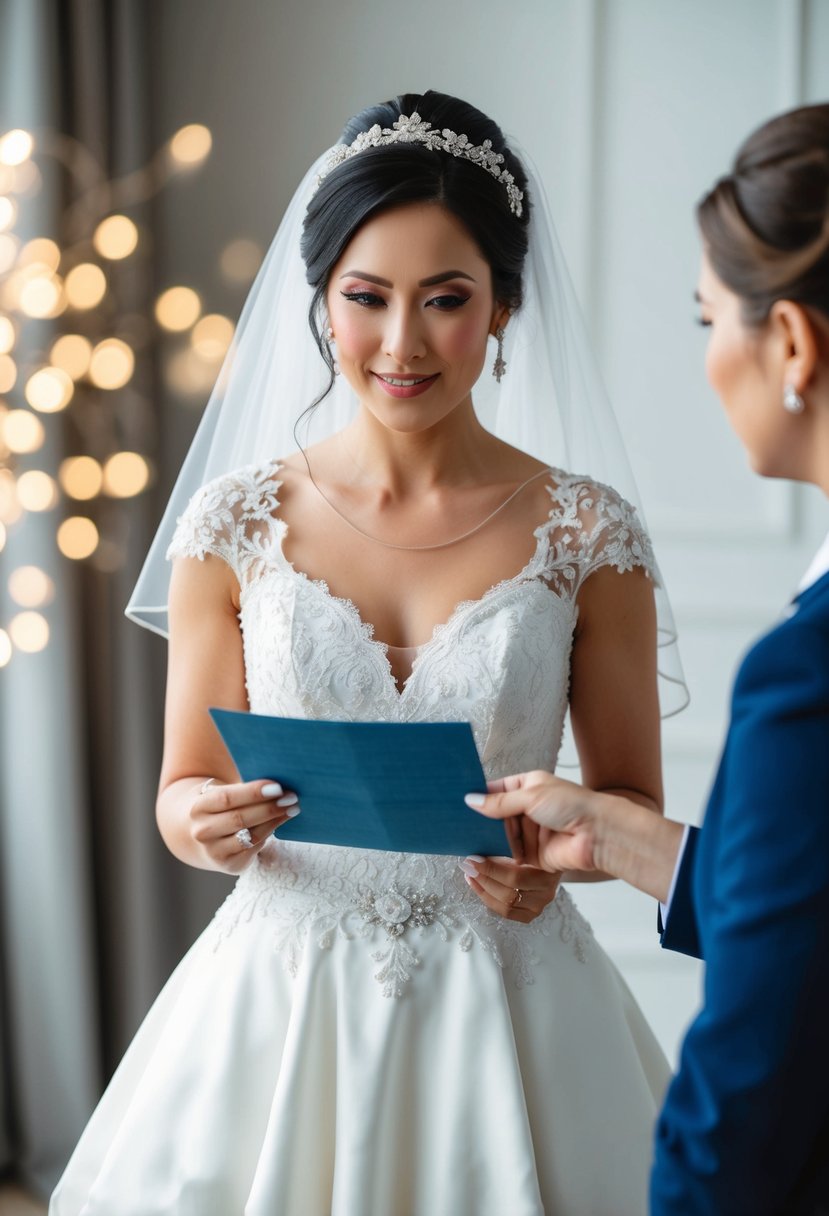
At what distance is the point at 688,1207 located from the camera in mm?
986

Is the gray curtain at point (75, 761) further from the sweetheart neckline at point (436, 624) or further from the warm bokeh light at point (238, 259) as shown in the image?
the sweetheart neckline at point (436, 624)

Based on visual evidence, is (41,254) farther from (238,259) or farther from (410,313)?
(410,313)

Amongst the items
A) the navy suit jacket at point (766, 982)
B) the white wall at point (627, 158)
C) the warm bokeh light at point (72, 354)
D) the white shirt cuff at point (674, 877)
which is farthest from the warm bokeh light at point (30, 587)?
the navy suit jacket at point (766, 982)

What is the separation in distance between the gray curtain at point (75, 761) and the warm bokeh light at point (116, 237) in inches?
2.1

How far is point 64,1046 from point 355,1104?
5.61ft

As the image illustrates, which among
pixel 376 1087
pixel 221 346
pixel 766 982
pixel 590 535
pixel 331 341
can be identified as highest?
pixel 221 346

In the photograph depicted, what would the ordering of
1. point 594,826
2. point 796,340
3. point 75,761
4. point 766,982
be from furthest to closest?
point 75,761
point 594,826
point 796,340
point 766,982

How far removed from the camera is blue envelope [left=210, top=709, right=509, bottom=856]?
139 centimetres

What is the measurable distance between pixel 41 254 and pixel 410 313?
1498 mm

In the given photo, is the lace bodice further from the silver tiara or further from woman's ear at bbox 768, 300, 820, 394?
woman's ear at bbox 768, 300, 820, 394

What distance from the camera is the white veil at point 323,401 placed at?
7.12ft

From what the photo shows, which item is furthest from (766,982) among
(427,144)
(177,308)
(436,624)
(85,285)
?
(177,308)

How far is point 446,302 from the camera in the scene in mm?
1834

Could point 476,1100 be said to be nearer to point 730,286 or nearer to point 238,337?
point 730,286
